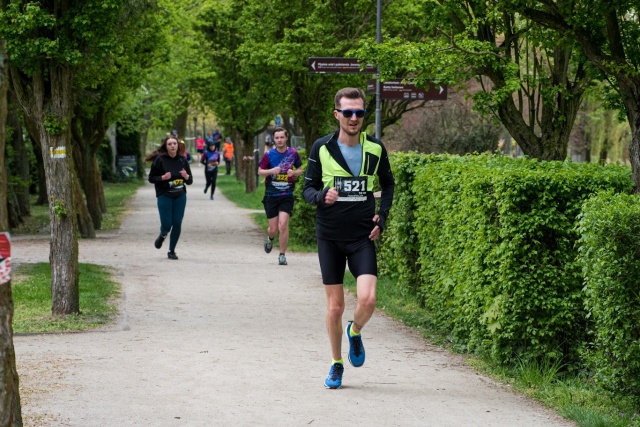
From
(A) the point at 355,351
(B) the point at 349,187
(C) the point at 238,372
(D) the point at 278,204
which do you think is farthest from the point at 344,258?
(D) the point at 278,204

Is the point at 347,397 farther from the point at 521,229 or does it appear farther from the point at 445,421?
the point at 521,229

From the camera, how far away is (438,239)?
10.7 meters

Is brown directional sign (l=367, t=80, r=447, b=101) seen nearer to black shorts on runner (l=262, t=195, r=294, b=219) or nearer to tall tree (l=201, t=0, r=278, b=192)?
black shorts on runner (l=262, t=195, r=294, b=219)

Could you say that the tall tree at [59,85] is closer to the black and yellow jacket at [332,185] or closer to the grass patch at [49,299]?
the grass patch at [49,299]

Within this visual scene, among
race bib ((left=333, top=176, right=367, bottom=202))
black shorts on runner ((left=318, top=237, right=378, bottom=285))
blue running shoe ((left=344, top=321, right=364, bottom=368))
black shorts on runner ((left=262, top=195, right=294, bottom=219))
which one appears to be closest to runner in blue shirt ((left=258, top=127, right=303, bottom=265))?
black shorts on runner ((left=262, top=195, right=294, bottom=219))

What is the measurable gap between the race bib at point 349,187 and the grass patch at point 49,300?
12.7 ft

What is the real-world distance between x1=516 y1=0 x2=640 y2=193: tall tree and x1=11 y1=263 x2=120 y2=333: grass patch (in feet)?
16.9

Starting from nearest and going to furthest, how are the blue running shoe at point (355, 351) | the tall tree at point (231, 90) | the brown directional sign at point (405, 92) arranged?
1. the blue running shoe at point (355, 351)
2. the brown directional sign at point (405, 92)
3. the tall tree at point (231, 90)

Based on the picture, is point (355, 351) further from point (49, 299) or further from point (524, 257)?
point (49, 299)

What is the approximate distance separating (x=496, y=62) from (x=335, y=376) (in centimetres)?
813

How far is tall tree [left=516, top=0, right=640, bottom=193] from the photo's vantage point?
34.9 ft

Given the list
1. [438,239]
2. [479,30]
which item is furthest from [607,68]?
[479,30]

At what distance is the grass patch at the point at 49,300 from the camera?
10.8 meters

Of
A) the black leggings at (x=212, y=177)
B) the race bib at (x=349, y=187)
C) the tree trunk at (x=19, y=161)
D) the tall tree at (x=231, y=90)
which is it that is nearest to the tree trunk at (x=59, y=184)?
the race bib at (x=349, y=187)
